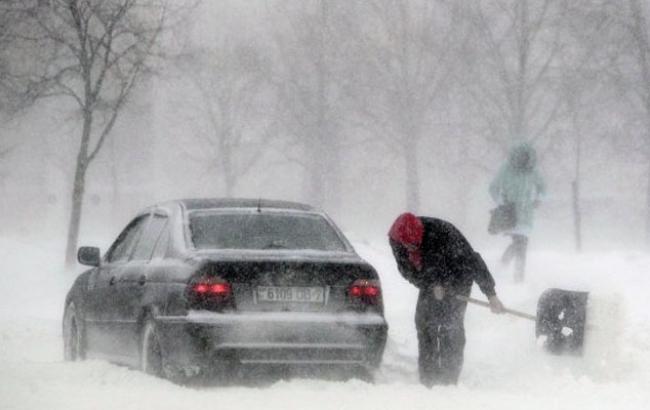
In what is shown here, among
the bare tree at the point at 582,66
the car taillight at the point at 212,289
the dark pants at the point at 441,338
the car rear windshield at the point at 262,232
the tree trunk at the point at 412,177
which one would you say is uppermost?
the bare tree at the point at 582,66

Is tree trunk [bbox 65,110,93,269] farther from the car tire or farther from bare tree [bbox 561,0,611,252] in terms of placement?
bare tree [bbox 561,0,611,252]

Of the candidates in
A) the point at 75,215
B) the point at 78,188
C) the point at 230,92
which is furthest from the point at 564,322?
the point at 230,92

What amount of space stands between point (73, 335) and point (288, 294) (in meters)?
3.43

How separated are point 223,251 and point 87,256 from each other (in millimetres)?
2337

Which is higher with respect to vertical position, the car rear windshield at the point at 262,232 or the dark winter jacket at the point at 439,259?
the car rear windshield at the point at 262,232

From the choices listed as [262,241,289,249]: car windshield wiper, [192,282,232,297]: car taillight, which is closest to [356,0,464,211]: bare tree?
[262,241,289,249]: car windshield wiper

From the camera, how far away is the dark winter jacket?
30.8ft

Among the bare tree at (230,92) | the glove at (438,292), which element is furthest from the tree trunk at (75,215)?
the bare tree at (230,92)

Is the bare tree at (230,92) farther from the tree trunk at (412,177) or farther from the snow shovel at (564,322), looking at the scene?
the snow shovel at (564,322)

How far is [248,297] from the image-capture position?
823 centimetres

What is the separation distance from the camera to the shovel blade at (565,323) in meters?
9.94

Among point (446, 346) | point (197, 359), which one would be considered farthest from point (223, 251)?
point (446, 346)

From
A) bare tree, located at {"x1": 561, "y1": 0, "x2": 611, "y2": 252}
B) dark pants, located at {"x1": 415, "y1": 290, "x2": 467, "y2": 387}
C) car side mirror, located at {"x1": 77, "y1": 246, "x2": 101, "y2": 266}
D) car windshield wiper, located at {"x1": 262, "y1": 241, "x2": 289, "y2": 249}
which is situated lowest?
dark pants, located at {"x1": 415, "y1": 290, "x2": 467, "y2": 387}

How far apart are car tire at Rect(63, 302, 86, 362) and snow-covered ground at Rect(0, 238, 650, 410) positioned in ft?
1.05
